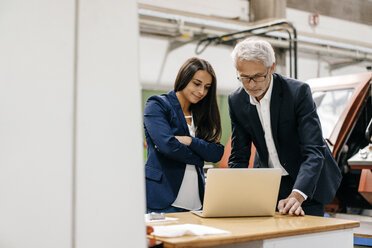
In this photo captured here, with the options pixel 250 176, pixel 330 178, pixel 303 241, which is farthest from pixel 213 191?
pixel 330 178

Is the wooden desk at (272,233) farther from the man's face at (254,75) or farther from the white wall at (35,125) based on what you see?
the man's face at (254,75)

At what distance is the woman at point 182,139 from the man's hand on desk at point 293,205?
0.50m

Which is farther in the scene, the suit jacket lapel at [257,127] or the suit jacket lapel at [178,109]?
the suit jacket lapel at [178,109]

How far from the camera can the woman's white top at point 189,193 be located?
261 centimetres

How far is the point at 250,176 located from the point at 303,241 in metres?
0.38

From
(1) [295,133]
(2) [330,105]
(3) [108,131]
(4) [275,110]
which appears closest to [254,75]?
(4) [275,110]

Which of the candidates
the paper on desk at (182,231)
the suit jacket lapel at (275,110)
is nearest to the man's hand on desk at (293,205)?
the suit jacket lapel at (275,110)

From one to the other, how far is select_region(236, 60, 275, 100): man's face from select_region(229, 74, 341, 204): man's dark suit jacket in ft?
0.32

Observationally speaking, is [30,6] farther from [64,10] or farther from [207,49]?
[207,49]

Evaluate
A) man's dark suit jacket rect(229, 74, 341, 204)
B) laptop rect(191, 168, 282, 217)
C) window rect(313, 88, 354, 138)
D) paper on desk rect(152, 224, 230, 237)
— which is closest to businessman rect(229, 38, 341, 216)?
man's dark suit jacket rect(229, 74, 341, 204)

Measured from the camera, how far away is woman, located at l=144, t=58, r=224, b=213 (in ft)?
8.51

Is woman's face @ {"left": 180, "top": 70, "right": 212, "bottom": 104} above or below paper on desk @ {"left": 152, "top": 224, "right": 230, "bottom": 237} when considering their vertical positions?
above

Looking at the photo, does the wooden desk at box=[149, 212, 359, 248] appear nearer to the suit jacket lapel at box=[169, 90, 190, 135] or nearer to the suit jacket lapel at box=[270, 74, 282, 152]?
the suit jacket lapel at box=[270, 74, 282, 152]

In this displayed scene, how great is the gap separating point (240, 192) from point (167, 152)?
57 cm
